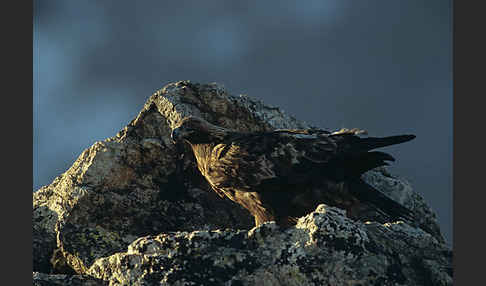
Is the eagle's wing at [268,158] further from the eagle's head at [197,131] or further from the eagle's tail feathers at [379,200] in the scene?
the eagle's tail feathers at [379,200]

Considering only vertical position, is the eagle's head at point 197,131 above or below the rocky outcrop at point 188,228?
above

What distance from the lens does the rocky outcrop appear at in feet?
10.9

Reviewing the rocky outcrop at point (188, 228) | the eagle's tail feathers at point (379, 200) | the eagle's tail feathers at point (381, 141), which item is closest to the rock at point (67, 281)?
the rocky outcrop at point (188, 228)

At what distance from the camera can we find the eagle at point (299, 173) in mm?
5676

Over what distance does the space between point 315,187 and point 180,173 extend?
81.8 inches

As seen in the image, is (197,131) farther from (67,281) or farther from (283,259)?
(283,259)

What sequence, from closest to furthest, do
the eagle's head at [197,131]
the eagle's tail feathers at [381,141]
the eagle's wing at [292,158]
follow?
1. the eagle's tail feathers at [381,141]
2. the eagle's wing at [292,158]
3. the eagle's head at [197,131]

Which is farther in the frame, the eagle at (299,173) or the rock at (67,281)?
the eagle at (299,173)

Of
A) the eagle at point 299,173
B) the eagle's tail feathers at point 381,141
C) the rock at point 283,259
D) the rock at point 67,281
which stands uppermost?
the eagle's tail feathers at point 381,141

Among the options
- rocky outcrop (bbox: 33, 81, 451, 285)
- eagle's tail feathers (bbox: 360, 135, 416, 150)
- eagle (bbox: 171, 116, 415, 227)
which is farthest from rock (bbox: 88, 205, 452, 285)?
eagle (bbox: 171, 116, 415, 227)

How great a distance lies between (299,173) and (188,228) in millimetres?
1626

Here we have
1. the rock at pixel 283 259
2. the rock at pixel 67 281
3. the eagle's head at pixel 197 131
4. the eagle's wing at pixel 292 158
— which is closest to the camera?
the rock at pixel 283 259

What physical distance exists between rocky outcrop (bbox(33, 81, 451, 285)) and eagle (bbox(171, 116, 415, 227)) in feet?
2.72

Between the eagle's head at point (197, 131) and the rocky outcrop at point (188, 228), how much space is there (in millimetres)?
588
